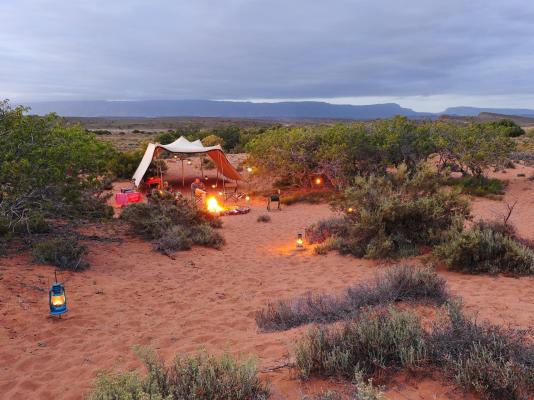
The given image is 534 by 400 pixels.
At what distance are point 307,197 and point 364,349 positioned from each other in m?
14.7

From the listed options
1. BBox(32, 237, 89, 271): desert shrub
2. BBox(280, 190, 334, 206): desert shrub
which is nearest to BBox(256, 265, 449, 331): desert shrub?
BBox(32, 237, 89, 271): desert shrub

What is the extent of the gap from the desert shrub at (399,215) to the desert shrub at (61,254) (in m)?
5.57

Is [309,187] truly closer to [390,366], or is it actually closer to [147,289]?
[147,289]

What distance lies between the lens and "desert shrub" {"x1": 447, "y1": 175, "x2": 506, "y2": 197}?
17422 mm

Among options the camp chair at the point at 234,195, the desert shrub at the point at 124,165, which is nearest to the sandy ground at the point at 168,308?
the camp chair at the point at 234,195

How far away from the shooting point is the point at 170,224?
35.6ft

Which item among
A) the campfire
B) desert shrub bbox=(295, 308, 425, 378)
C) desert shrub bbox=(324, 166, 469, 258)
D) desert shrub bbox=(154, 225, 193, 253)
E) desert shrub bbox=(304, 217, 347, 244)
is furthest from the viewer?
the campfire

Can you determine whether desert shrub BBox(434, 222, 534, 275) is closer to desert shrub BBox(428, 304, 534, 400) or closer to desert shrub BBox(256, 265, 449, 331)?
desert shrub BBox(256, 265, 449, 331)

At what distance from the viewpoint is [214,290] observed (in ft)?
24.3

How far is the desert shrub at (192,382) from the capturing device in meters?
2.93

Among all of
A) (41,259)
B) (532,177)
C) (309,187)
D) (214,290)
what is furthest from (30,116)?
(532,177)

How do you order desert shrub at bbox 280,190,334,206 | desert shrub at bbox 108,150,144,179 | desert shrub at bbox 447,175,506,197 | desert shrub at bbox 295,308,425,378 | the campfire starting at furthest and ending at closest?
desert shrub at bbox 108,150,144,179 < desert shrub at bbox 280,190,334,206 < desert shrub at bbox 447,175,506,197 < the campfire < desert shrub at bbox 295,308,425,378

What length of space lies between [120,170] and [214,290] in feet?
57.7

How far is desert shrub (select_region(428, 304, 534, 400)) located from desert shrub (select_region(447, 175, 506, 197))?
1491 cm
